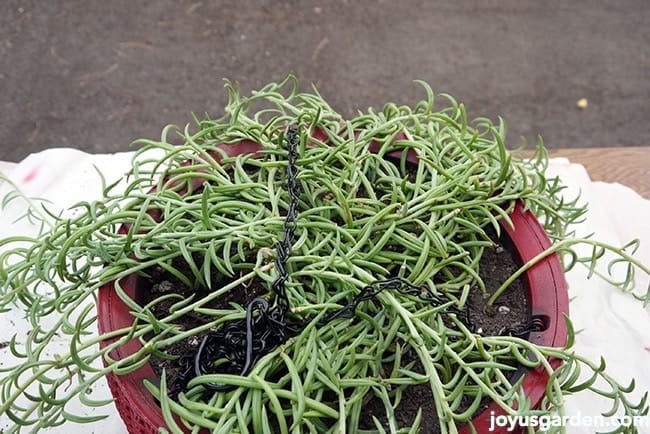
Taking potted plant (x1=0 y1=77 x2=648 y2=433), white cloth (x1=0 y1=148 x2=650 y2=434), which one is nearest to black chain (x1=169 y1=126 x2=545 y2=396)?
potted plant (x1=0 y1=77 x2=648 y2=433)

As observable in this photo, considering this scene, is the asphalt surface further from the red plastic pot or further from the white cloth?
the red plastic pot

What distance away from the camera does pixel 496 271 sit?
0.63 m

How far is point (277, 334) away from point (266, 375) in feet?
0.10

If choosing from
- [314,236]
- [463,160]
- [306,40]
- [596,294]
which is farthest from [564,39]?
[314,236]

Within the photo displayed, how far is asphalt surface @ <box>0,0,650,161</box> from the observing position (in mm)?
1605

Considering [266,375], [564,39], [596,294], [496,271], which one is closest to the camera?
[266,375]

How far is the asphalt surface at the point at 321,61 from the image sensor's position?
1.61m

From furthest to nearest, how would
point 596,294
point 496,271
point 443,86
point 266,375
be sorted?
point 443,86 → point 596,294 → point 496,271 → point 266,375

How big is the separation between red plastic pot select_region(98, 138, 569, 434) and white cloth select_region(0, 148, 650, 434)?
7.0 inches

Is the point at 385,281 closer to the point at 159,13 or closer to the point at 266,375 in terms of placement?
the point at 266,375

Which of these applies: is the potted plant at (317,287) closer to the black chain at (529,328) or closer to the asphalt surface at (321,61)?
the black chain at (529,328)

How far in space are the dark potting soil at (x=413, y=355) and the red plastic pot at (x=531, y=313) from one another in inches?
0.7

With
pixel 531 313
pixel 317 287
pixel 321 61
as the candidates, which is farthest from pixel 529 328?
pixel 321 61

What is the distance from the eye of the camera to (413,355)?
0.57 m
